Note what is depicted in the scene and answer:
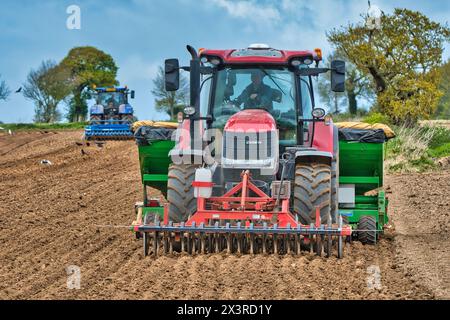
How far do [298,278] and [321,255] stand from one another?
131 centimetres

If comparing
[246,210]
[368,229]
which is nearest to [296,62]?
[246,210]

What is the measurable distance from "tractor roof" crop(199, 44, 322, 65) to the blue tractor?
866 inches

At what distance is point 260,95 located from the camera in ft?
34.1

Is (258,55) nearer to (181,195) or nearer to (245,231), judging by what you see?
(181,195)

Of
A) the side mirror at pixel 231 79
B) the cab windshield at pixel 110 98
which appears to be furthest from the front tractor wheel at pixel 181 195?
the cab windshield at pixel 110 98

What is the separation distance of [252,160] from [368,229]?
72.3 inches

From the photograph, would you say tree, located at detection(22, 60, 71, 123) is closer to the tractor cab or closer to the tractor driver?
the tractor cab

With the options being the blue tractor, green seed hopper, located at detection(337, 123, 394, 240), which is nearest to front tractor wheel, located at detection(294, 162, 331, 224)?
green seed hopper, located at detection(337, 123, 394, 240)

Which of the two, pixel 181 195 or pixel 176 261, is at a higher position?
pixel 181 195

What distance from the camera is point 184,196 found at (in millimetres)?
9820

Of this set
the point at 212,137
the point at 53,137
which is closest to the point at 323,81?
the point at 53,137

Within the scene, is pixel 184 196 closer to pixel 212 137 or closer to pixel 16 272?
pixel 212 137

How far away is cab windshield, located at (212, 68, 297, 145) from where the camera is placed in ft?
34.1

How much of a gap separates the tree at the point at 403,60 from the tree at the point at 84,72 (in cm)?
3130
